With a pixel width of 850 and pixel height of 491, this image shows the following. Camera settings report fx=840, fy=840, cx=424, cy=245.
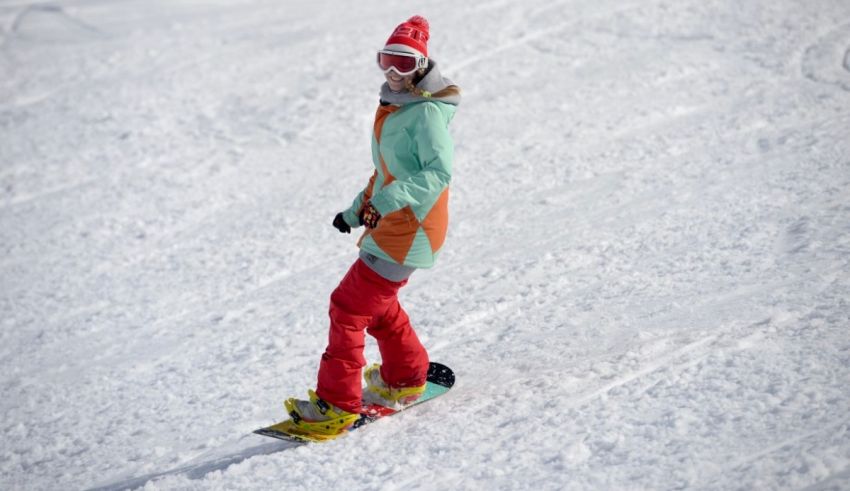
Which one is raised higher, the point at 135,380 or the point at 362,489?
the point at 362,489

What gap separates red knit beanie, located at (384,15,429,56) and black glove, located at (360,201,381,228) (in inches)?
29.0

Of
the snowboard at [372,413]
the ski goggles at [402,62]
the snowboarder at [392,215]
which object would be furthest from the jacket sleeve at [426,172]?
the snowboard at [372,413]

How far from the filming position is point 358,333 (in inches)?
162

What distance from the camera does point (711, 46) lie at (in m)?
9.91

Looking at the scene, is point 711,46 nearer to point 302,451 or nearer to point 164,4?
point 302,451

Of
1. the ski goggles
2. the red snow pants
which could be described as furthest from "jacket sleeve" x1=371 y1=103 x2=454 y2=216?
the red snow pants

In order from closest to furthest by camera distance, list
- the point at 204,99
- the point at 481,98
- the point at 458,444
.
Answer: the point at 458,444 → the point at 481,98 → the point at 204,99

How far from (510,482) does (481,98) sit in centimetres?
680

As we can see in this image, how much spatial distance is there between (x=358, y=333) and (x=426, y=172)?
2.92 ft

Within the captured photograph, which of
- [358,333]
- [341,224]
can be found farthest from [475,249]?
[341,224]

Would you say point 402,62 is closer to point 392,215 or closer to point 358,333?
point 392,215

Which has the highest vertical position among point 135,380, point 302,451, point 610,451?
point 610,451

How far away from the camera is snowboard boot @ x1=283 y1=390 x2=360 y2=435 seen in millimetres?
4238

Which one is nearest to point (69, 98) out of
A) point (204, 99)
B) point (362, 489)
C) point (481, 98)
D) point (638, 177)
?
point (204, 99)
